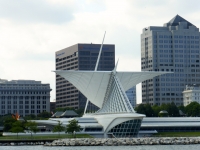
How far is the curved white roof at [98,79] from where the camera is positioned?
123750 mm

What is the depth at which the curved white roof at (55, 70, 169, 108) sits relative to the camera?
406 feet

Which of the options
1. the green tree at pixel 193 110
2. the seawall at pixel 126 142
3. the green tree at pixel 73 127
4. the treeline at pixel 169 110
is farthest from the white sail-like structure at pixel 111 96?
the green tree at pixel 193 110

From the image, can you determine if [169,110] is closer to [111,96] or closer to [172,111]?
[172,111]

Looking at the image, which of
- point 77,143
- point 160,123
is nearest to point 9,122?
point 160,123

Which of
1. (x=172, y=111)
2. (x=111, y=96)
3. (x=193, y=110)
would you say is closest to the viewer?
(x=111, y=96)

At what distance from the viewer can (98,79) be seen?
5007 inches

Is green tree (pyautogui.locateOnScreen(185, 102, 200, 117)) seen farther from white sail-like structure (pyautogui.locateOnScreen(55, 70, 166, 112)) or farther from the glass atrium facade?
the glass atrium facade

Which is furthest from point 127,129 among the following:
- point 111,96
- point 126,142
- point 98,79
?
point 126,142

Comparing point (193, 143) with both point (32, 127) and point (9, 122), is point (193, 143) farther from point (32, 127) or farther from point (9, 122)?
point (9, 122)

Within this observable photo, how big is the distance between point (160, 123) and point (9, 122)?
110ft

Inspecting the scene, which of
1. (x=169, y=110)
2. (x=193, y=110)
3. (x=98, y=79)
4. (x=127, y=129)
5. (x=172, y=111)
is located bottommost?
(x=127, y=129)

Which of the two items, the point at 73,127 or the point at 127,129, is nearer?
the point at 127,129

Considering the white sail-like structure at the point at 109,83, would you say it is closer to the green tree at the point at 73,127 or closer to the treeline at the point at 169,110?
the green tree at the point at 73,127

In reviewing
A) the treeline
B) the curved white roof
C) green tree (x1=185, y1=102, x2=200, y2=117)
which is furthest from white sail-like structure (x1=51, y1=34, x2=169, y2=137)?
green tree (x1=185, y1=102, x2=200, y2=117)
